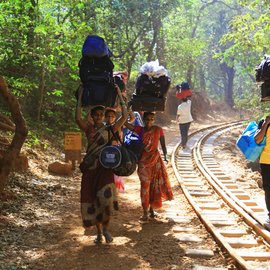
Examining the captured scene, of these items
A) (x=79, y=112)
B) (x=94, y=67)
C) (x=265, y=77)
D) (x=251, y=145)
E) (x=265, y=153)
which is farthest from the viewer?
(x=251, y=145)

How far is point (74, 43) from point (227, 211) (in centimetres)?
758

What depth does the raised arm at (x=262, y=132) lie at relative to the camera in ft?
17.8

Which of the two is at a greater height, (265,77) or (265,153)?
(265,77)

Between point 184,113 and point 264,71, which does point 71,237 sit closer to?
point 264,71

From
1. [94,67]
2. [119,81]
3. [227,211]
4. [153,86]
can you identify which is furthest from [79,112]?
[227,211]

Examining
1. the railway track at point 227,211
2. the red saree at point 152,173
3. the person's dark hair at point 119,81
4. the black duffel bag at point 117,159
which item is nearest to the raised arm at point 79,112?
the black duffel bag at point 117,159

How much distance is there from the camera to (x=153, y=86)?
19.5ft

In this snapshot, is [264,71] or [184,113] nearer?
[264,71]

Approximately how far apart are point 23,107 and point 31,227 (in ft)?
27.5

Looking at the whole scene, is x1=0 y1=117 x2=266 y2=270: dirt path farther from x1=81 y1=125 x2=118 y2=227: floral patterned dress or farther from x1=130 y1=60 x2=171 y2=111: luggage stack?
x1=130 y1=60 x2=171 y2=111: luggage stack

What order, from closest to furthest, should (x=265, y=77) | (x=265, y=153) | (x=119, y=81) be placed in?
(x=265, y=77)
(x=265, y=153)
(x=119, y=81)

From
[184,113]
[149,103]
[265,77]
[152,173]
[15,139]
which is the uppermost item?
[265,77]

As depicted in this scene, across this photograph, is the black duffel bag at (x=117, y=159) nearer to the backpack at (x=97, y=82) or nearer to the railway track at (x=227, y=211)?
the backpack at (x=97, y=82)

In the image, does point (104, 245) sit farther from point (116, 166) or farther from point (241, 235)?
point (241, 235)
